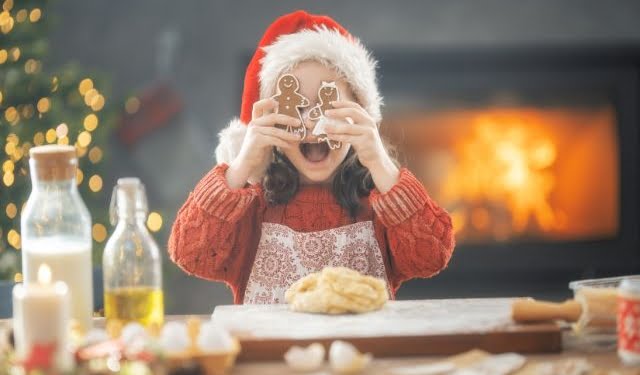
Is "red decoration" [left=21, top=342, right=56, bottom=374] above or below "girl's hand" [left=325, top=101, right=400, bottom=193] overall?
below

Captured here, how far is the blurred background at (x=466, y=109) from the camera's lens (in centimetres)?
350

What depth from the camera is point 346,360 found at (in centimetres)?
116

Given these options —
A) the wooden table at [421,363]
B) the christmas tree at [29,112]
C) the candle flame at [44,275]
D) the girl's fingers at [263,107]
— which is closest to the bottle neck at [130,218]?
the candle flame at [44,275]

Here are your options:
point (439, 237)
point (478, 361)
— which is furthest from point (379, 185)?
point (478, 361)

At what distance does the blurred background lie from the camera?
3500mm

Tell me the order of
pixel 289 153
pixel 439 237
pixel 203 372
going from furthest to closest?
pixel 289 153, pixel 439 237, pixel 203 372

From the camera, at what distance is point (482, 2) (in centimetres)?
356

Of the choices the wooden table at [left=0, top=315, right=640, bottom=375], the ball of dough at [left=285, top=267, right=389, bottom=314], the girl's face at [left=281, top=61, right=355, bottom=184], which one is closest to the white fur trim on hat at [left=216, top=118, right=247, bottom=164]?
the girl's face at [left=281, top=61, right=355, bottom=184]

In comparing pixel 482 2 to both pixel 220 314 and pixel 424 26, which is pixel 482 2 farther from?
pixel 220 314

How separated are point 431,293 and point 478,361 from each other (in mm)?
2324

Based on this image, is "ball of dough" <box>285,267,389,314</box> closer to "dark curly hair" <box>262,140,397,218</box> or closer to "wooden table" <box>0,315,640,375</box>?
"wooden table" <box>0,315,640,375</box>

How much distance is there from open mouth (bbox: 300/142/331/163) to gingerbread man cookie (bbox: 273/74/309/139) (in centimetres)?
11

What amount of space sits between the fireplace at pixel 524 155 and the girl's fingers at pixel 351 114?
5.70 feet

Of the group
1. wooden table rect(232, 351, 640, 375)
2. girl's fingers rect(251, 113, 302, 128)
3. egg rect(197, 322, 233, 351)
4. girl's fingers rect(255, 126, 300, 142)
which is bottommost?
wooden table rect(232, 351, 640, 375)
